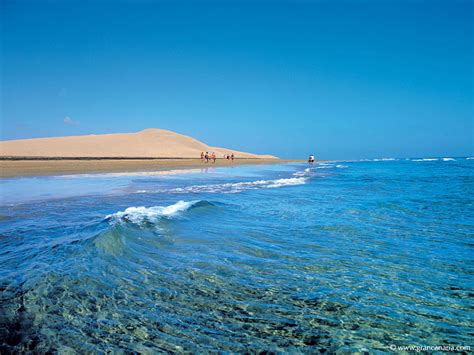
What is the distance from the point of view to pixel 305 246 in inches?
241

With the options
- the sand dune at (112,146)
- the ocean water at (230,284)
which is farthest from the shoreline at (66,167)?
the sand dune at (112,146)

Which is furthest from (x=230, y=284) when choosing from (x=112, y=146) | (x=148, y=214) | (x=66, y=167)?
(x=112, y=146)

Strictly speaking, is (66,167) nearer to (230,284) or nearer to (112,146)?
(230,284)

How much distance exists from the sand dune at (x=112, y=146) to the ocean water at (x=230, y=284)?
6320cm

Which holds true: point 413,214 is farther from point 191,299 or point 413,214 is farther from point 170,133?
point 170,133

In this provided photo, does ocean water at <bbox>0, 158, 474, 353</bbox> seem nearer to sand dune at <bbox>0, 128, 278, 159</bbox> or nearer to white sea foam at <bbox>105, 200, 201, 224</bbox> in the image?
white sea foam at <bbox>105, 200, 201, 224</bbox>

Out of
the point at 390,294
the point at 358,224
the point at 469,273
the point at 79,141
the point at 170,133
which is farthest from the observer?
the point at 170,133

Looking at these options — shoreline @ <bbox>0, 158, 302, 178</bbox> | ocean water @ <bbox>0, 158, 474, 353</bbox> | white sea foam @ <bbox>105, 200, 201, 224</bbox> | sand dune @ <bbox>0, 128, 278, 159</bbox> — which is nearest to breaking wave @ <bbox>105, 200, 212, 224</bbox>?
white sea foam @ <bbox>105, 200, 201, 224</bbox>

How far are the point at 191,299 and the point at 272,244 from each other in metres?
2.77

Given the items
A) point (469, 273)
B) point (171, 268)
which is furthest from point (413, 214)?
point (171, 268)

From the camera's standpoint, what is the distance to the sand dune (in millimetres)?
68250

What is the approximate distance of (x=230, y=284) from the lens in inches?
166

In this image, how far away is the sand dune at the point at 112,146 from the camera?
68.2 meters

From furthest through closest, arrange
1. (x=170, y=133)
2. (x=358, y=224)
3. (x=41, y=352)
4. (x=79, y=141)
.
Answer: (x=170, y=133), (x=79, y=141), (x=358, y=224), (x=41, y=352)
